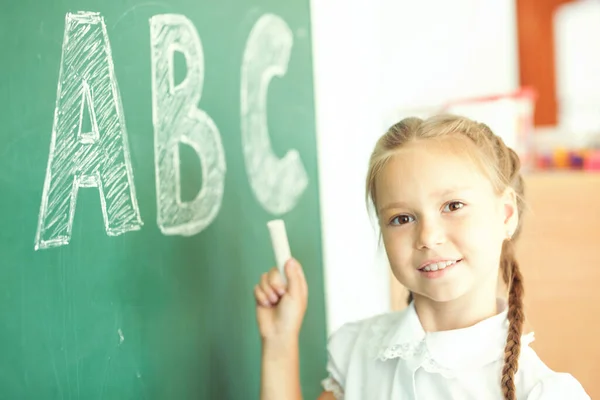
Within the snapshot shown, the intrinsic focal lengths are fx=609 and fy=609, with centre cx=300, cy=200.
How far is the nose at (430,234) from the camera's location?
75cm

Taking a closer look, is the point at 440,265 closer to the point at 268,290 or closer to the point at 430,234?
the point at 430,234

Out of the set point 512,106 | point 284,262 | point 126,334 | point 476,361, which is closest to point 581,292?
point 512,106

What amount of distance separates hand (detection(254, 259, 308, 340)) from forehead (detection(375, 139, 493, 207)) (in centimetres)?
17

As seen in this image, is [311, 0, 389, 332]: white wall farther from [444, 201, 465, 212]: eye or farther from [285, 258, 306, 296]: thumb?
[444, 201, 465, 212]: eye

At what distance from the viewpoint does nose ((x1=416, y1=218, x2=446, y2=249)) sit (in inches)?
29.6

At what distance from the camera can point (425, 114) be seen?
59.2 inches

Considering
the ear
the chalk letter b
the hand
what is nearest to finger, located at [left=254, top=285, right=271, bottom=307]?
the hand

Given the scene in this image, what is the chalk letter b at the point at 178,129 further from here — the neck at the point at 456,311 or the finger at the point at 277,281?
the neck at the point at 456,311

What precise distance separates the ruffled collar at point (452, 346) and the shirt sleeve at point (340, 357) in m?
0.09

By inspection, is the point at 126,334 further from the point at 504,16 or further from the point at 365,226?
the point at 504,16

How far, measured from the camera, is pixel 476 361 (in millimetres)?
777

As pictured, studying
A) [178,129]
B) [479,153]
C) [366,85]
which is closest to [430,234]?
[479,153]

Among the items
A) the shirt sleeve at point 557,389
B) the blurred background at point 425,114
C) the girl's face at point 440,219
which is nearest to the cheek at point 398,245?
the girl's face at point 440,219

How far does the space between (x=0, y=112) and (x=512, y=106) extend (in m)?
1.19
